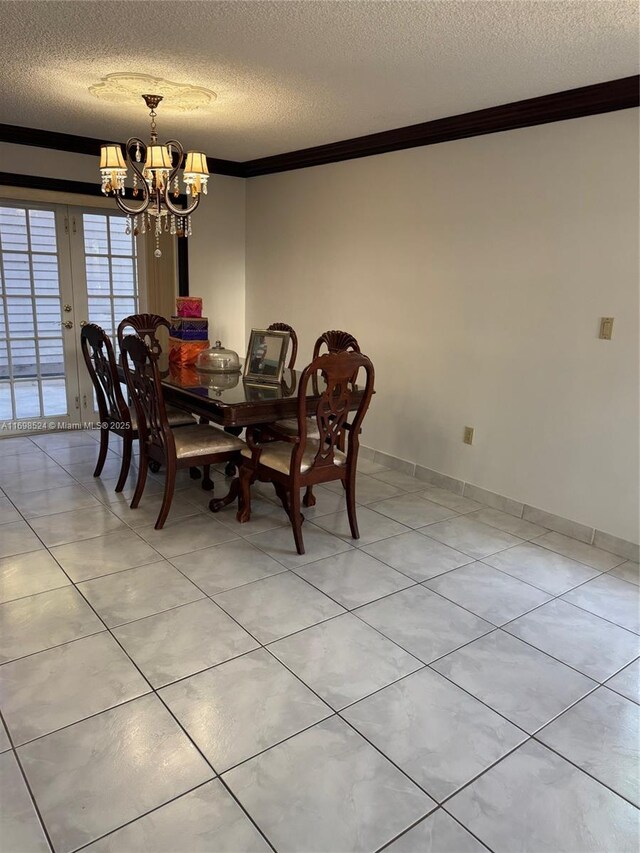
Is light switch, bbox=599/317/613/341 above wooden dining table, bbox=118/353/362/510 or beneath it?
above

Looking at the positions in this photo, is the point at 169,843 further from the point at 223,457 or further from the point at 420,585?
the point at 223,457

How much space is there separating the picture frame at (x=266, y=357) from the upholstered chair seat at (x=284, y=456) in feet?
1.58

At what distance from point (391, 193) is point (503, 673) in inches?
131

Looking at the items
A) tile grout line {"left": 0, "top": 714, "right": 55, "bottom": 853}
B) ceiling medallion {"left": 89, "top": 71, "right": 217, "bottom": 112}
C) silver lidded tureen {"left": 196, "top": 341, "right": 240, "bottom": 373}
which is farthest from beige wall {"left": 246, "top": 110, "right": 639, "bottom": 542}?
tile grout line {"left": 0, "top": 714, "right": 55, "bottom": 853}

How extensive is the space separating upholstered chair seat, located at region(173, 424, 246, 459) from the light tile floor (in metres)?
0.42

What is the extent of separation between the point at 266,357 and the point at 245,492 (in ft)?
2.93

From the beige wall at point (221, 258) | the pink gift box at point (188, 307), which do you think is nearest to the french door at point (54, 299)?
the beige wall at point (221, 258)

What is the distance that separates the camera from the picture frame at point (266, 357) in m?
3.68

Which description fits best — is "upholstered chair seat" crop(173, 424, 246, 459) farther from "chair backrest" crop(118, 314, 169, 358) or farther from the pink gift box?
"chair backrest" crop(118, 314, 169, 358)

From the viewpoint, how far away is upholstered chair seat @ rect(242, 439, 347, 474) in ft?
10.3

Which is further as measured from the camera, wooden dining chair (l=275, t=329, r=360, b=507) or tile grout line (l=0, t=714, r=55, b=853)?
wooden dining chair (l=275, t=329, r=360, b=507)

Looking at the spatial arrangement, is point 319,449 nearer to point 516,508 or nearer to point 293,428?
point 293,428

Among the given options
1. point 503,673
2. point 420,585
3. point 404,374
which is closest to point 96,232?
point 404,374

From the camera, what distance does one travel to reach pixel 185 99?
3449 mm
